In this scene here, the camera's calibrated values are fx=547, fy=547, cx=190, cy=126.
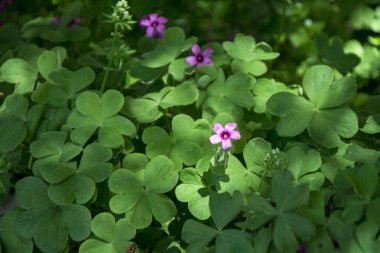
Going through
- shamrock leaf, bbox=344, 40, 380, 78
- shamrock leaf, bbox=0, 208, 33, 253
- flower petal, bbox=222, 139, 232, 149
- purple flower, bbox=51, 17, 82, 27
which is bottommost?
shamrock leaf, bbox=344, 40, 380, 78

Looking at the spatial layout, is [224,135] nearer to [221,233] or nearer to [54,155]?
[221,233]

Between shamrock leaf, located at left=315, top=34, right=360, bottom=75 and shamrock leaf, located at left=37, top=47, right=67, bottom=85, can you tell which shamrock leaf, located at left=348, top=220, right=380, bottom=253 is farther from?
shamrock leaf, located at left=37, top=47, right=67, bottom=85

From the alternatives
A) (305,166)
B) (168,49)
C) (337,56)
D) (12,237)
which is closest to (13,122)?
(12,237)

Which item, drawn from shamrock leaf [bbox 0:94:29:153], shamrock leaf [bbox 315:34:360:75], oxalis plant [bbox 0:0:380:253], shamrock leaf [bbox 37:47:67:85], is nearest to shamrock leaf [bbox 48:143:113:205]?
oxalis plant [bbox 0:0:380:253]

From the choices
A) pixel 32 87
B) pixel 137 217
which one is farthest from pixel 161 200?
pixel 32 87

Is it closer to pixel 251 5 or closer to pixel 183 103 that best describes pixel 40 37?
pixel 183 103
